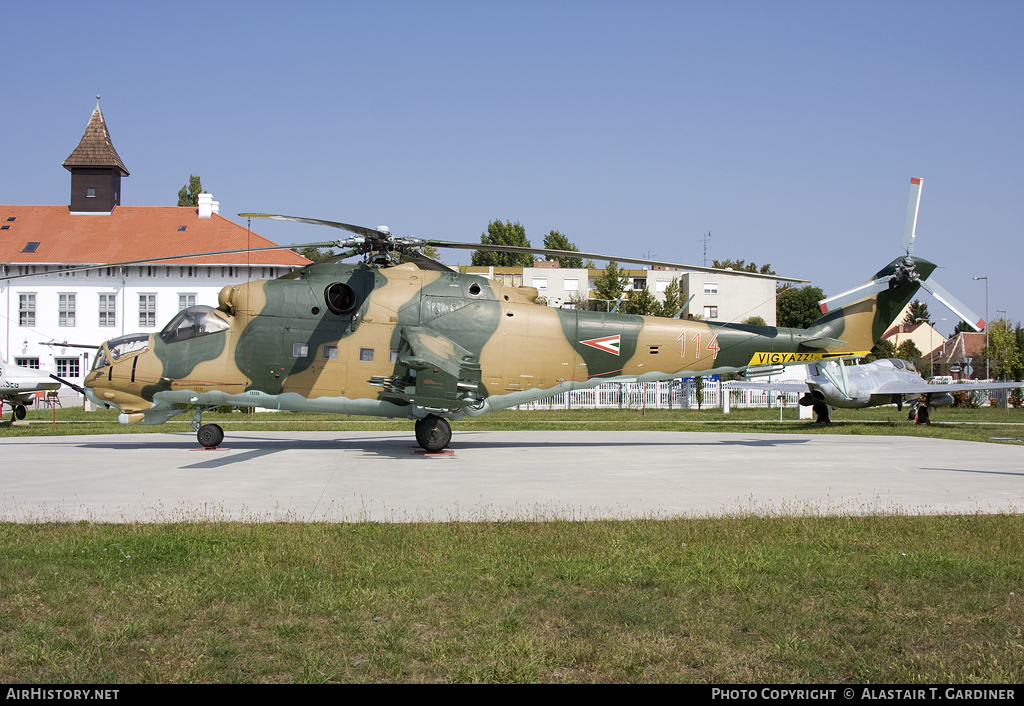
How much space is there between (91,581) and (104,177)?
55.2 m

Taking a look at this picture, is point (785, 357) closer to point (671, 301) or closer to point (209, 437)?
point (209, 437)

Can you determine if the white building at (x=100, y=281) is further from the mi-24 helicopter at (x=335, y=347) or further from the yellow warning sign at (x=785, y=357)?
the yellow warning sign at (x=785, y=357)

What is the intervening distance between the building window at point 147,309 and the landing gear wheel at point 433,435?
39169mm

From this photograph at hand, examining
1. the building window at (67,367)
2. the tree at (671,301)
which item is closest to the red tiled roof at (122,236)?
the building window at (67,367)

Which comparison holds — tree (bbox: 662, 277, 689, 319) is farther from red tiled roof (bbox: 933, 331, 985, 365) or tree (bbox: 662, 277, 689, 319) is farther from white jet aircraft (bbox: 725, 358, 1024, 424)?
red tiled roof (bbox: 933, 331, 985, 365)

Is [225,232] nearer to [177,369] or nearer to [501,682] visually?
[177,369]

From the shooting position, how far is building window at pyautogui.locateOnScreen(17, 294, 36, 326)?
163 feet

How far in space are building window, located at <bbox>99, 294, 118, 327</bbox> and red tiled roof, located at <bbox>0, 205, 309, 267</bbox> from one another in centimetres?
264

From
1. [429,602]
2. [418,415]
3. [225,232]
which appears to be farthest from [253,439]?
[225,232]

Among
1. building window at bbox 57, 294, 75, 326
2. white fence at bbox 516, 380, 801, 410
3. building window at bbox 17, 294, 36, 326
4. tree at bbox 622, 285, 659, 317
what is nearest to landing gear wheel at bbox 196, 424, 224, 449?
white fence at bbox 516, 380, 801, 410

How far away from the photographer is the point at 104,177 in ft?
175

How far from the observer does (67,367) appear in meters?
48.3

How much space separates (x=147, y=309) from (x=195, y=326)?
36.6m

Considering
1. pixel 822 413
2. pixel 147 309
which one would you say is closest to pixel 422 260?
pixel 822 413
